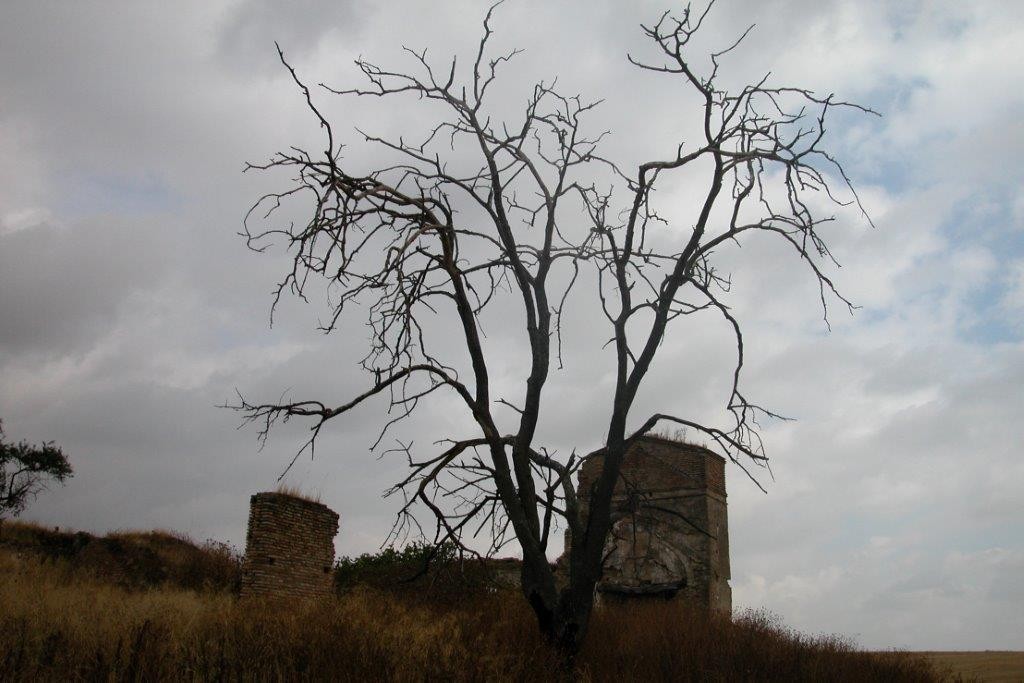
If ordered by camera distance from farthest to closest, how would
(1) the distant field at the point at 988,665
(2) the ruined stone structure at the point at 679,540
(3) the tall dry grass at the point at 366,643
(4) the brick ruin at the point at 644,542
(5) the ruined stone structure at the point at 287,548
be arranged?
(2) the ruined stone structure at the point at 679,540 → (4) the brick ruin at the point at 644,542 → (5) the ruined stone structure at the point at 287,548 → (1) the distant field at the point at 988,665 → (3) the tall dry grass at the point at 366,643

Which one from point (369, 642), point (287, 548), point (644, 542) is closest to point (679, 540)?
point (644, 542)

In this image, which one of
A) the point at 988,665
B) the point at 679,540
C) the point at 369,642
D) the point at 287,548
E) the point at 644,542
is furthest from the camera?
the point at 644,542

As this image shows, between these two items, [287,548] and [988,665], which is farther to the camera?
[988,665]

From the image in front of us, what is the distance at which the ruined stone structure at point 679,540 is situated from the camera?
18375 mm

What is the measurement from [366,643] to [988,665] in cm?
1490

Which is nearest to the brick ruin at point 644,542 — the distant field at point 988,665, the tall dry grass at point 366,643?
the tall dry grass at point 366,643

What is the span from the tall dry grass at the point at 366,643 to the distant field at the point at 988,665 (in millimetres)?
2623

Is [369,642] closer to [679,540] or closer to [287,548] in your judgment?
[287,548]

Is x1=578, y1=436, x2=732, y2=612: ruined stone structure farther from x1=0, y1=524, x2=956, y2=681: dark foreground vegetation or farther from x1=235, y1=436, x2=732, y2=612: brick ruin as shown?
x1=0, y1=524, x2=956, y2=681: dark foreground vegetation

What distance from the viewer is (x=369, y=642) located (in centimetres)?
881

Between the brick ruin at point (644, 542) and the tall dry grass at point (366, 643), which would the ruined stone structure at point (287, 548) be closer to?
the brick ruin at point (644, 542)

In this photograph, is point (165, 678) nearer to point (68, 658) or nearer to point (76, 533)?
point (68, 658)

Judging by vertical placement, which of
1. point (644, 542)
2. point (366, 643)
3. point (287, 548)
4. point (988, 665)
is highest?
point (644, 542)

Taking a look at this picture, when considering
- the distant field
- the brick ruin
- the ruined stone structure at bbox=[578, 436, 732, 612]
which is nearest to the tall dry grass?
the brick ruin
